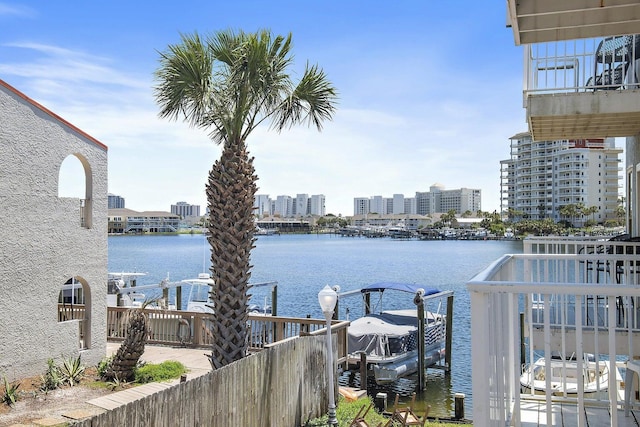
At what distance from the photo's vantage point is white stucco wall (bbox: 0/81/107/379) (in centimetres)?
1200

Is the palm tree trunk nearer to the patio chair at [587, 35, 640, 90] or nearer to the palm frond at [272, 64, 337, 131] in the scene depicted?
the palm frond at [272, 64, 337, 131]

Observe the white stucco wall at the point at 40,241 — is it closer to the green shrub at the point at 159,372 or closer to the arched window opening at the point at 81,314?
the arched window opening at the point at 81,314

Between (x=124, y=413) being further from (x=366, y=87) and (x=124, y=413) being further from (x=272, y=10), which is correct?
(x=366, y=87)

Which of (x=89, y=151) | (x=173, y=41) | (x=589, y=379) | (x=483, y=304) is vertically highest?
(x=173, y=41)

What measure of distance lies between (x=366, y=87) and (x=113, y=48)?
2373 centimetres

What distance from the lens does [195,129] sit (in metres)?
13.5

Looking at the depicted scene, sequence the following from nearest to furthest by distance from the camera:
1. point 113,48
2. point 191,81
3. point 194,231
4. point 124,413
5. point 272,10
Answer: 1. point 124,413
2. point 191,81
3. point 272,10
4. point 113,48
5. point 194,231

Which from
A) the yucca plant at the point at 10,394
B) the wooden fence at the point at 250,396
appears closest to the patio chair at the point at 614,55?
the wooden fence at the point at 250,396

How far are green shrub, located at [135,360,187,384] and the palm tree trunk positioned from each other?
1.06 metres

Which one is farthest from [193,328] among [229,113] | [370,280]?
[370,280]

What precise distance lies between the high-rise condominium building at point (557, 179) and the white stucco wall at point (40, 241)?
117 metres

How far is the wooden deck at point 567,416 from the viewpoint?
4746 millimetres

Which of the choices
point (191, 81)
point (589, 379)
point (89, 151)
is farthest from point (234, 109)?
point (589, 379)

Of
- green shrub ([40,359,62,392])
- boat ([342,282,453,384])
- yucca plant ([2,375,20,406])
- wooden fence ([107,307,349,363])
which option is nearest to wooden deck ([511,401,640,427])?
wooden fence ([107,307,349,363])
